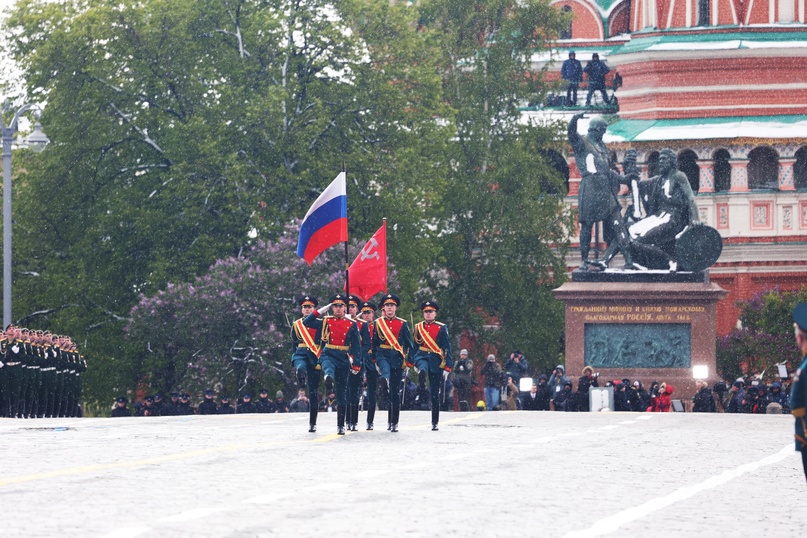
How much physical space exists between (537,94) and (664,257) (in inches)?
729

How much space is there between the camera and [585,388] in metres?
40.3

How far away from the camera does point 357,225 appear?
168ft

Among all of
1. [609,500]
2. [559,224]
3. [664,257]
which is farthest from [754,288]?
[609,500]

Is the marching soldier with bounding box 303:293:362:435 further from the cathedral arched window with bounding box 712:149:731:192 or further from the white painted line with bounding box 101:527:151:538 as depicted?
the cathedral arched window with bounding box 712:149:731:192

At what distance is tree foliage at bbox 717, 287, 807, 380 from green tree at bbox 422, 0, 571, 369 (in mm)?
4613

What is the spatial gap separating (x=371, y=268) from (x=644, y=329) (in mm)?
11063

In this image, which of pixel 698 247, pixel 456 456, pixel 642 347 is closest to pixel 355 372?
pixel 456 456

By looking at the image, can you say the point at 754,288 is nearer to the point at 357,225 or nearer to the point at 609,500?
the point at 357,225

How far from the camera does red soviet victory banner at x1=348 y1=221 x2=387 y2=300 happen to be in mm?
33812

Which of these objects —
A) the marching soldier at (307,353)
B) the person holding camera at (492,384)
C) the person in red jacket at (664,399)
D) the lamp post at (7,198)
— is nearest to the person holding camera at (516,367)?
the person holding camera at (492,384)

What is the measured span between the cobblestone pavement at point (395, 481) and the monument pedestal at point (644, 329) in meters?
14.5

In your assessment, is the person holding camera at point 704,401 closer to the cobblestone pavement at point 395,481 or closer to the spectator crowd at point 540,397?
the spectator crowd at point 540,397

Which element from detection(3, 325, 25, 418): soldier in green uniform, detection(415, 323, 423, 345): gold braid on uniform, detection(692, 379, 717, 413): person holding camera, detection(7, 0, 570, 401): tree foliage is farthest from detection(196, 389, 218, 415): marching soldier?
detection(415, 323, 423, 345): gold braid on uniform

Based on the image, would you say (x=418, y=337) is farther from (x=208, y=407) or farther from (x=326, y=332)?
(x=208, y=407)
